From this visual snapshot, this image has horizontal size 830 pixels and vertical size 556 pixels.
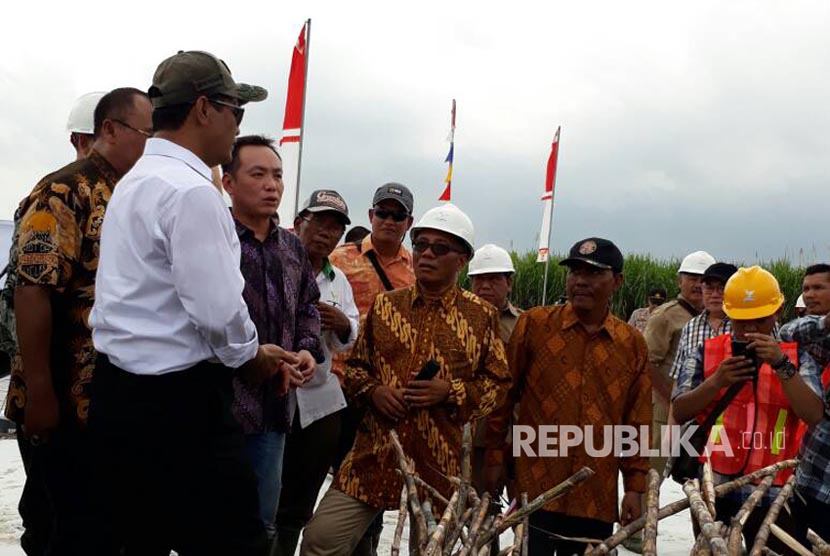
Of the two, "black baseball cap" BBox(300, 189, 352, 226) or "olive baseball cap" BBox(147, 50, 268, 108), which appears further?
"black baseball cap" BBox(300, 189, 352, 226)

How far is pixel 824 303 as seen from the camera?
485cm

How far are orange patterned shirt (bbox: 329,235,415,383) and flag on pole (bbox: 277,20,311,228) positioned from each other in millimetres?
1868

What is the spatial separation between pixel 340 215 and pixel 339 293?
0.37 m

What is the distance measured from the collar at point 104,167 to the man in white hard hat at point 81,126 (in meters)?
0.46

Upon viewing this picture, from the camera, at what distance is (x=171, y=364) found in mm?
2266

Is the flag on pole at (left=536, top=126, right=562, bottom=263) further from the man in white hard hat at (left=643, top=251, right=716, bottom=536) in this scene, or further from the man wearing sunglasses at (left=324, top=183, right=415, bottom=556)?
the man wearing sunglasses at (left=324, top=183, right=415, bottom=556)

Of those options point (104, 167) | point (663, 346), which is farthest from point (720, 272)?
point (104, 167)

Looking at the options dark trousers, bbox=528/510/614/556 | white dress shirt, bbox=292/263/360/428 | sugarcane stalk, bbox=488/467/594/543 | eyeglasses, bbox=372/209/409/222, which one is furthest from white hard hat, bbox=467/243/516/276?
sugarcane stalk, bbox=488/467/594/543

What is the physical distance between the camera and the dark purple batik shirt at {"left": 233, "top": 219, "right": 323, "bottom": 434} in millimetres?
3297

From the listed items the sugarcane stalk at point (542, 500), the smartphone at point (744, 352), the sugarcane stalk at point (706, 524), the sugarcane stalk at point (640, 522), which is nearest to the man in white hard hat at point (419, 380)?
the smartphone at point (744, 352)

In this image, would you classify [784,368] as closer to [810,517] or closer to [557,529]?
[810,517]

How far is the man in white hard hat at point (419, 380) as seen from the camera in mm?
3463

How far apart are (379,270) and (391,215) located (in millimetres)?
332

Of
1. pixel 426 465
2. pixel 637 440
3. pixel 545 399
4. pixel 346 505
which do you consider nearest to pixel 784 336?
pixel 637 440
